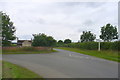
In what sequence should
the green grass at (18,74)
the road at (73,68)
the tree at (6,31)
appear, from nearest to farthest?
1. the green grass at (18,74)
2. the road at (73,68)
3. the tree at (6,31)

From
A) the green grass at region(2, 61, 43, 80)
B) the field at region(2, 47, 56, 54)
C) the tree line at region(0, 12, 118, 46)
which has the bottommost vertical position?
the field at region(2, 47, 56, 54)

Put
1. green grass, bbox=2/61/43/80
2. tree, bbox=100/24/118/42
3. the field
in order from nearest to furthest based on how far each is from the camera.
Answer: green grass, bbox=2/61/43/80 → the field → tree, bbox=100/24/118/42

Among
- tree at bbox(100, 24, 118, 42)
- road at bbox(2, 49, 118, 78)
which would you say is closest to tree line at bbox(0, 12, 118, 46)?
tree at bbox(100, 24, 118, 42)

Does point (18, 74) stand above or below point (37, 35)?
below

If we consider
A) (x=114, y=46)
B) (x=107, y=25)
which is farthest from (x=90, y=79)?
(x=107, y=25)

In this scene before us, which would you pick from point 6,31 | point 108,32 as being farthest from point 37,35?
point 108,32

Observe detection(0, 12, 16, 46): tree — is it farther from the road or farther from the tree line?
the road

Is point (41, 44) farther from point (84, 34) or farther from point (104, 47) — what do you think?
point (84, 34)

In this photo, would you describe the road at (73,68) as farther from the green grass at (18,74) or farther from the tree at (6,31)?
the tree at (6,31)

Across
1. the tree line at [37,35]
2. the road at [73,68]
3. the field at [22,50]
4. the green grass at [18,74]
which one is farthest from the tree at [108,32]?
the green grass at [18,74]

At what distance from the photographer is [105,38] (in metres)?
37.2

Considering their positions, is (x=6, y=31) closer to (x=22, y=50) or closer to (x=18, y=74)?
(x=22, y=50)

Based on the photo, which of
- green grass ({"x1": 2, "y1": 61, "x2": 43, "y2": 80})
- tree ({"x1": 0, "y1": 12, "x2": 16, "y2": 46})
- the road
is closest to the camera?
green grass ({"x1": 2, "y1": 61, "x2": 43, "y2": 80})

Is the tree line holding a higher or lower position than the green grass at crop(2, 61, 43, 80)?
higher
